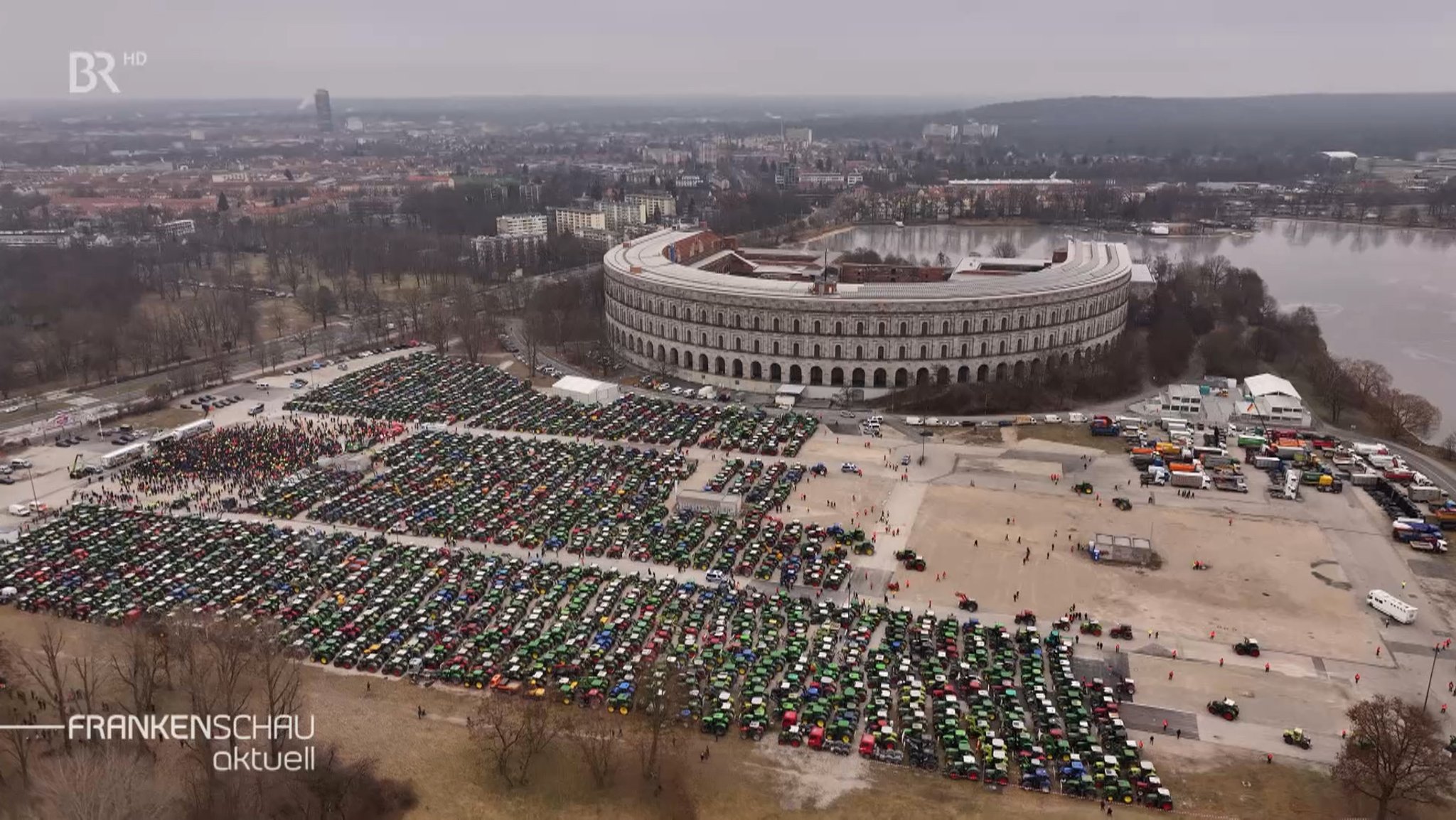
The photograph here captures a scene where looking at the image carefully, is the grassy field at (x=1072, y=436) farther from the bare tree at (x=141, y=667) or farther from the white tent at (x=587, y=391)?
the bare tree at (x=141, y=667)

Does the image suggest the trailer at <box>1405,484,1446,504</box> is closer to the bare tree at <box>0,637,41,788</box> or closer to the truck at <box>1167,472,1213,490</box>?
the truck at <box>1167,472,1213,490</box>

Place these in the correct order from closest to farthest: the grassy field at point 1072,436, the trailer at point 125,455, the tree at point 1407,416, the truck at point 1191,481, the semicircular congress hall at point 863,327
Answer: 1. the truck at point 1191,481
2. the trailer at point 125,455
3. the grassy field at point 1072,436
4. the tree at point 1407,416
5. the semicircular congress hall at point 863,327

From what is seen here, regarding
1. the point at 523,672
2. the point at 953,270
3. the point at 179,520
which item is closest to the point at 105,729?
the point at 523,672

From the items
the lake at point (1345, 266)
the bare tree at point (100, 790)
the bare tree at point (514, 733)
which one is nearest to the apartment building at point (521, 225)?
the lake at point (1345, 266)

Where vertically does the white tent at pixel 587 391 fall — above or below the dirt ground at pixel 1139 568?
above

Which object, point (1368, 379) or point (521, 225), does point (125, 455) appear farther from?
point (521, 225)

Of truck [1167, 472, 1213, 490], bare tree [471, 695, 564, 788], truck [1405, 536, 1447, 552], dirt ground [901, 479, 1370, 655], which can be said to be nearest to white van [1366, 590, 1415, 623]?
dirt ground [901, 479, 1370, 655]

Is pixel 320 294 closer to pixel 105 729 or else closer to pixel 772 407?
pixel 772 407
